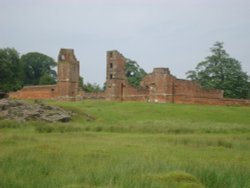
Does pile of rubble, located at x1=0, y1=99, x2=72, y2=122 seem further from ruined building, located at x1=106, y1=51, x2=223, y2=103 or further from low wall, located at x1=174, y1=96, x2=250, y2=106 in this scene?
low wall, located at x1=174, y1=96, x2=250, y2=106

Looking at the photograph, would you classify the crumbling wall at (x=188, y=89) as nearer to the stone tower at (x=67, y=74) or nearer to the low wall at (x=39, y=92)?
the stone tower at (x=67, y=74)

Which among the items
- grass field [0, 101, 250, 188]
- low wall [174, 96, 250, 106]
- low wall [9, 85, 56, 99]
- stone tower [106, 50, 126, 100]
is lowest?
grass field [0, 101, 250, 188]

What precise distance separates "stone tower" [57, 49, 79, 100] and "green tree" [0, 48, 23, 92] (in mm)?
16413

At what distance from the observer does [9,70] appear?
229ft

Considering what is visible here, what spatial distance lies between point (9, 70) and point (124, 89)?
24692mm

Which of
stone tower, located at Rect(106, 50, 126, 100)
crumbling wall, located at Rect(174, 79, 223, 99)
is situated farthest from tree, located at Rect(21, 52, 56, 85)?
crumbling wall, located at Rect(174, 79, 223, 99)

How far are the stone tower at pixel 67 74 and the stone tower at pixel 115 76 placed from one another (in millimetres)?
4527

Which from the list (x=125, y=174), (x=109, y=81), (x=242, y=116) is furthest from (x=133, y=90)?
(x=125, y=174)

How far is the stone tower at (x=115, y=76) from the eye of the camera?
5162 cm

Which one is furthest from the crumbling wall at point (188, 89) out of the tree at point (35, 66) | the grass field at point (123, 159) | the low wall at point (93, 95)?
the tree at point (35, 66)

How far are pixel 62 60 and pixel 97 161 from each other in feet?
146

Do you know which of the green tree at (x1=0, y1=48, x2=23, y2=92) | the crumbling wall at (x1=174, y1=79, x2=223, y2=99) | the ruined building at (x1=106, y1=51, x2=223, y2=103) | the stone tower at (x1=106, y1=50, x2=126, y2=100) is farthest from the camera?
the green tree at (x1=0, y1=48, x2=23, y2=92)

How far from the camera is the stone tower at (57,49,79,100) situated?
5512cm

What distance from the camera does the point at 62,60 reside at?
2184 inches
